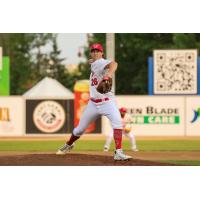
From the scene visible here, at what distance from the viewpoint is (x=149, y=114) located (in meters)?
18.3

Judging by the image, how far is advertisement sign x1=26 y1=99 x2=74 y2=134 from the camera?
18.0 metres

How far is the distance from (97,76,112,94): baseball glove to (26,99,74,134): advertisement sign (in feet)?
22.5

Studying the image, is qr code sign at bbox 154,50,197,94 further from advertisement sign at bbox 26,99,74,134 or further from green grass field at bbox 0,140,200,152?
green grass field at bbox 0,140,200,152

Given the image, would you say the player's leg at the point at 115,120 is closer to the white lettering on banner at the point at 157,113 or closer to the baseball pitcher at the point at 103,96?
the baseball pitcher at the point at 103,96

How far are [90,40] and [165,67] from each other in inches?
331

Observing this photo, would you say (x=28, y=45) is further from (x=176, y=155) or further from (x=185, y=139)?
(x=176, y=155)

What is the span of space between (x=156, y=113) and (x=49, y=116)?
132 inches

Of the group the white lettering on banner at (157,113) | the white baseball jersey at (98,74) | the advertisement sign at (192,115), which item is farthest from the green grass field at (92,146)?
the white lettering on banner at (157,113)

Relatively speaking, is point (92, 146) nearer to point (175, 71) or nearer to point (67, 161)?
point (67, 161)

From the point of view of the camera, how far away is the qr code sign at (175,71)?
1803 cm

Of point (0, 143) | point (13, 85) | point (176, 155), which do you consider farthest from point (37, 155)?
point (13, 85)

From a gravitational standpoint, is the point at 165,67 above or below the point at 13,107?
above

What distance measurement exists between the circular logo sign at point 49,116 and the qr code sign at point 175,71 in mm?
2965

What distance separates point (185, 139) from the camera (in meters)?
14.6
